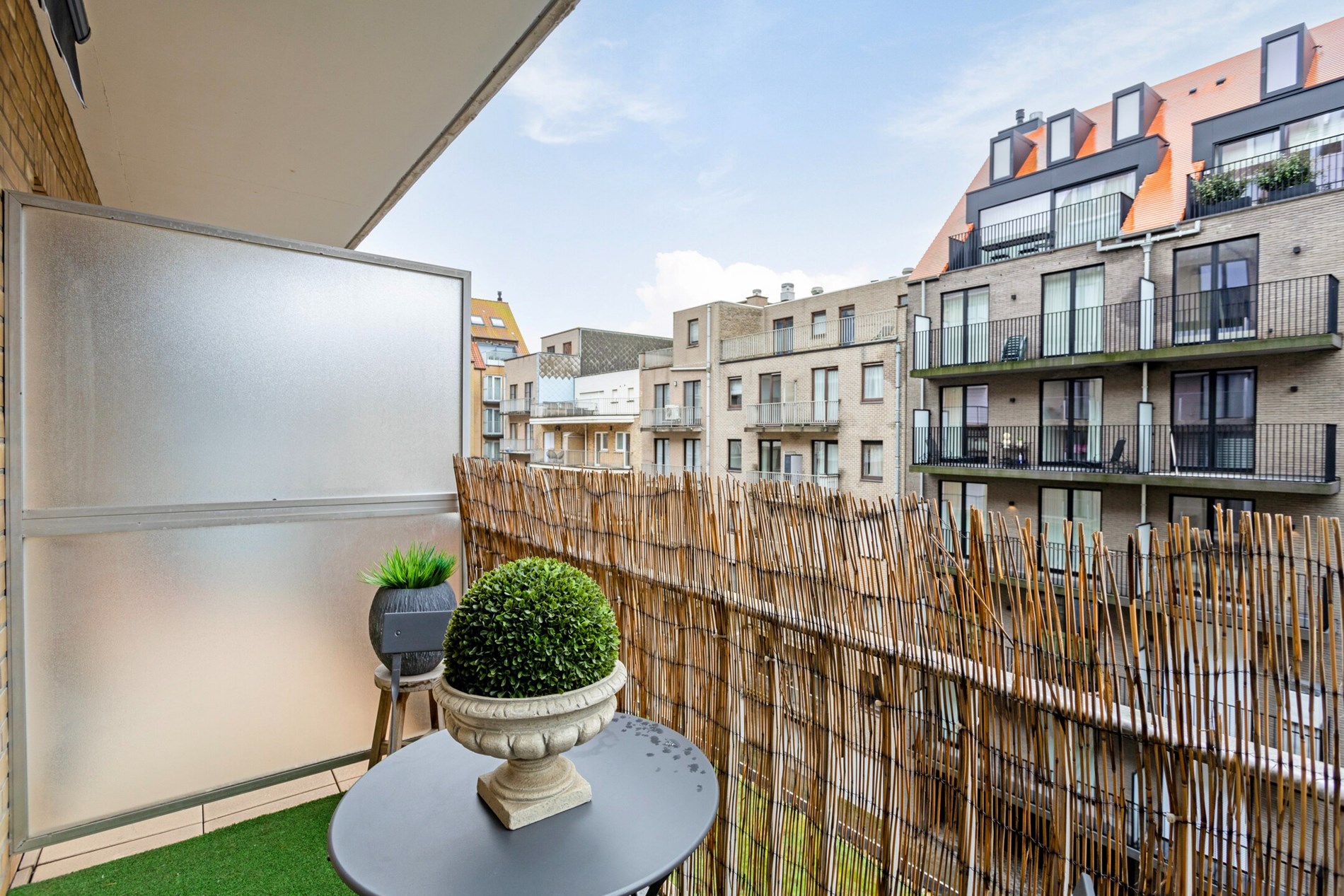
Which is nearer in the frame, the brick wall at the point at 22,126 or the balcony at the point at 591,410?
the brick wall at the point at 22,126

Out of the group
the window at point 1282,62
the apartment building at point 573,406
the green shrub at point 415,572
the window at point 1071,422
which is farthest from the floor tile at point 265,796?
the apartment building at point 573,406

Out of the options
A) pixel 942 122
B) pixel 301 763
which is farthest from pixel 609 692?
pixel 942 122

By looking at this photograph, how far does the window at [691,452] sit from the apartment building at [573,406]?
33.2 inches

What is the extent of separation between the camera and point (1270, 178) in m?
4.96

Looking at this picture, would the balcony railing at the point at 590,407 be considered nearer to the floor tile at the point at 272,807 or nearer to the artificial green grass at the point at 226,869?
the floor tile at the point at 272,807

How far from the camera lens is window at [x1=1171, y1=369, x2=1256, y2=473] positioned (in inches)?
202

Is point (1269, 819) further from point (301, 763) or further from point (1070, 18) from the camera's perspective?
point (1070, 18)

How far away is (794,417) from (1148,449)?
4.80 m

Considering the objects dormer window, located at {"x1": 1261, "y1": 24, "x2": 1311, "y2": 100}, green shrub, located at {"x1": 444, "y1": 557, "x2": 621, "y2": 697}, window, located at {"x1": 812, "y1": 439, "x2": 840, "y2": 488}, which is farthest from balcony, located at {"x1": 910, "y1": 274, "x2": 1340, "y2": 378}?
green shrub, located at {"x1": 444, "y1": 557, "x2": 621, "y2": 697}

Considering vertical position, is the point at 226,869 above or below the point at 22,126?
below

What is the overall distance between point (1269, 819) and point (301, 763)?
2597 mm

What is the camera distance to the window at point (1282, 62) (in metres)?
4.63

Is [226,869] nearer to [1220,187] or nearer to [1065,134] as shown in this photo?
[1220,187]

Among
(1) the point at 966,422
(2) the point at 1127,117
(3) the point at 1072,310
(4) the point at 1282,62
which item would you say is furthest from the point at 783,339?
(4) the point at 1282,62
